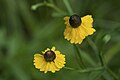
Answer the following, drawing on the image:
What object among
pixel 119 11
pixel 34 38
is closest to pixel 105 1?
pixel 119 11

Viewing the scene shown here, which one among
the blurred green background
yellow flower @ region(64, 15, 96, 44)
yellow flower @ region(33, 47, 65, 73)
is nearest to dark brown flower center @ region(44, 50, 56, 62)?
yellow flower @ region(33, 47, 65, 73)

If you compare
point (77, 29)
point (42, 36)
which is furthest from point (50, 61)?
point (42, 36)

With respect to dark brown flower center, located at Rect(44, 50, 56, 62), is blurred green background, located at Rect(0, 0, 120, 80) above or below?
above

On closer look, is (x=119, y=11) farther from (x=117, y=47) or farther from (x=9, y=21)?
(x=9, y=21)

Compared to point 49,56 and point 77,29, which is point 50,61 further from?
point 77,29

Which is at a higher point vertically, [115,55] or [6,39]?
[6,39]

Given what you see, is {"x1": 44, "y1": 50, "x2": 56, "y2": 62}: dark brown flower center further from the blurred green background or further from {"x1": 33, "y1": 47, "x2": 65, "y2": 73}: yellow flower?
the blurred green background

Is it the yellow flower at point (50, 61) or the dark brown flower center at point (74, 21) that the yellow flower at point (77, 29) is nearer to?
the dark brown flower center at point (74, 21)
